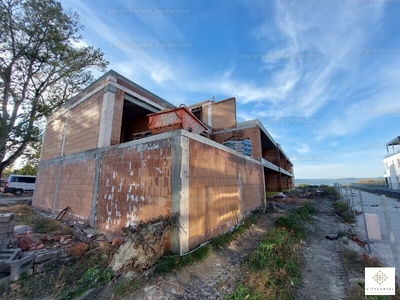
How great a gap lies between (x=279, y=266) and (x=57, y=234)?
21.1ft

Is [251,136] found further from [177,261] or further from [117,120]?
[177,261]

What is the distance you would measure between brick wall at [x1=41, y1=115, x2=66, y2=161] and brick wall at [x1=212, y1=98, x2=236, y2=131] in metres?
9.58

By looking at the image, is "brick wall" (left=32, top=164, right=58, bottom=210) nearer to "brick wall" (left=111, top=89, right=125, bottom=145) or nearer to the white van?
"brick wall" (left=111, top=89, right=125, bottom=145)

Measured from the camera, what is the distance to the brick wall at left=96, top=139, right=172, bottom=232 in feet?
13.7

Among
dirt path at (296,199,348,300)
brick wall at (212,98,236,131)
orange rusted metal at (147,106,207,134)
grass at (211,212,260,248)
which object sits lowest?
dirt path at (296,199,348,300)

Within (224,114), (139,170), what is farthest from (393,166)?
(139,170)

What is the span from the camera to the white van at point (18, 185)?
18091mm

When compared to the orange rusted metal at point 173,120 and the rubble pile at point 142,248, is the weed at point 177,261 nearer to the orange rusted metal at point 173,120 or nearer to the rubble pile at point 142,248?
the rubble pile at point 142,248

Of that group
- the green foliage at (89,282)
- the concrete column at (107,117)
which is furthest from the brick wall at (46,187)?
the green foliage at (89,282)

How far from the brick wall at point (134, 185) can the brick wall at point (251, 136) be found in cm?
839

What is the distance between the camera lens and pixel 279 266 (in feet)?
11.7

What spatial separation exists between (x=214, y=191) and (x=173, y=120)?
92.6 inches

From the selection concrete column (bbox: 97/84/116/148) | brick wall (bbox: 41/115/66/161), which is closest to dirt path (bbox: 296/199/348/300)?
concrete column (bbox: 97/84/116/148)

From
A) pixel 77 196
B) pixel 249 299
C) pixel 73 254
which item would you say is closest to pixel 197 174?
pixel 249 299
